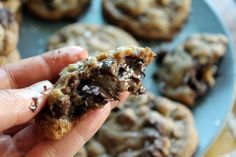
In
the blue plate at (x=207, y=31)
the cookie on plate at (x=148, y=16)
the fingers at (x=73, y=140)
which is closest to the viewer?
the fingers at (x=73, y=140)

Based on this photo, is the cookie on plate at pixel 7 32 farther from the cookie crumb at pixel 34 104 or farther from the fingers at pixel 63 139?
the cookie crumb at pixel 34 104

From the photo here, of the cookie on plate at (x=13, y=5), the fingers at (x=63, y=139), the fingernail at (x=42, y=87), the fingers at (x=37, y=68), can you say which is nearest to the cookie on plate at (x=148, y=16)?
the cookie on plate at (x=13, y=5)

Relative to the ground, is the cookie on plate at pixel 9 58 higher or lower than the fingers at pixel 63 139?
higher

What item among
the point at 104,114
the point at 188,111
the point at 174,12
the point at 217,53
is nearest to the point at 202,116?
the point at 188,111

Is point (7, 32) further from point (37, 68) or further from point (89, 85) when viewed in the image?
point (89, 85)

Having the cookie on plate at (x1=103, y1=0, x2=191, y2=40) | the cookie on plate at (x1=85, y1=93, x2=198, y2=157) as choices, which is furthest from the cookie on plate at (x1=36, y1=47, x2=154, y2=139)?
the cookie on plate at (x1=103, y1=0, x2=191, y2=40)
